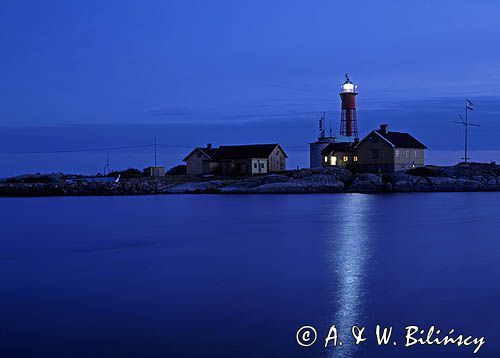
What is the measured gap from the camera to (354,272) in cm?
1323

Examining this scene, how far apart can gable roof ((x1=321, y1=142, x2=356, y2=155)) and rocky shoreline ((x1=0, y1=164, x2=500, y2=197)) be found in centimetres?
329

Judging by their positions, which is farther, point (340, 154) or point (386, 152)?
point (340, 154)

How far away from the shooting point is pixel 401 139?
163 feet

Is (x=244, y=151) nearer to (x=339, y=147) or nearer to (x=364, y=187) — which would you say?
(x=339, y=147)

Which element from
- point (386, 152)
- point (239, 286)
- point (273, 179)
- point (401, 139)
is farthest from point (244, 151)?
point (239, 286)

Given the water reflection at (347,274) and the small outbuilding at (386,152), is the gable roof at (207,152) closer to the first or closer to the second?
the small outbuilding at (386,152)

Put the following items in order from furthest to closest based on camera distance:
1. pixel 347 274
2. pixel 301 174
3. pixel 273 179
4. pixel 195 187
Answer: pixel 301 174, pixel 195 187, pixel 273 179, pixel 347 274

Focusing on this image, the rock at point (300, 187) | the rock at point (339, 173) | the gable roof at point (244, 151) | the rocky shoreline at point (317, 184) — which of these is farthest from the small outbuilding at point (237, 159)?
the rock at point (339, 173)

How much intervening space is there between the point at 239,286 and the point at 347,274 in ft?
8.88

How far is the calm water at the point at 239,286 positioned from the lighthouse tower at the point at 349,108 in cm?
3216

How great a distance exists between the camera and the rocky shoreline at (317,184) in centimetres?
4634

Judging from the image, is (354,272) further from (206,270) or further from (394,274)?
(206,270)

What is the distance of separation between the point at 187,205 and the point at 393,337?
2955cm

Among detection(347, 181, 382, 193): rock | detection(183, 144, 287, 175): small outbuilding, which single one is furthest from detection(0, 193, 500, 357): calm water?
detection(183, 144, 287, 175): small outbuilding
